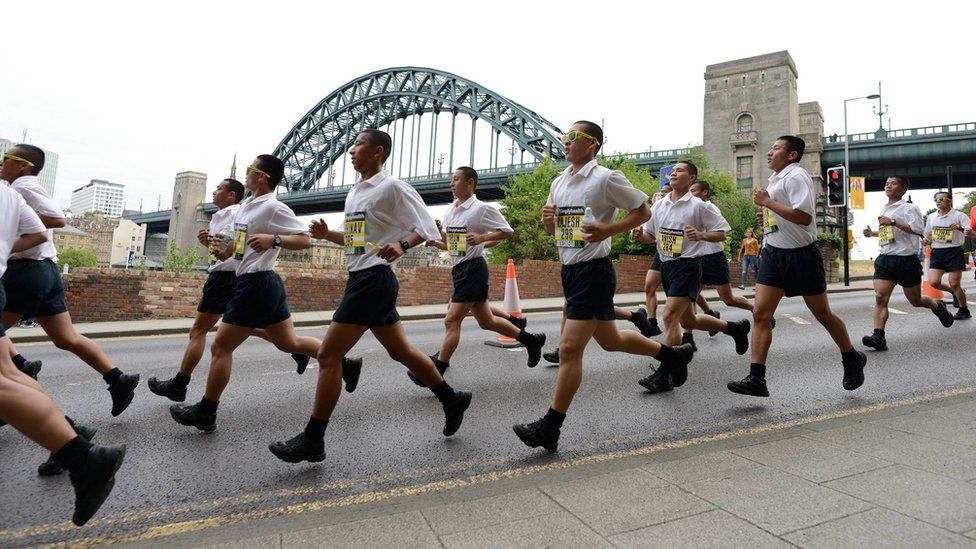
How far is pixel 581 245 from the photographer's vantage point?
11.0 ft

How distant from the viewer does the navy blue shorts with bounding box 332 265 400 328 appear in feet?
10.1

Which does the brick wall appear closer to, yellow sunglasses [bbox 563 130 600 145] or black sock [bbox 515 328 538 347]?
black sock [bbox 515 328 538 347]

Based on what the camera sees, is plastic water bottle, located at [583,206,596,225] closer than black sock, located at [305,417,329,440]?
No

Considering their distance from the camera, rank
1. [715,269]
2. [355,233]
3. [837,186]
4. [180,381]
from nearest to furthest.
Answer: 1. [355,233]
2. [180,381]
3. [715,269]
4. [837,186]

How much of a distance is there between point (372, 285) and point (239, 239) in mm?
1343

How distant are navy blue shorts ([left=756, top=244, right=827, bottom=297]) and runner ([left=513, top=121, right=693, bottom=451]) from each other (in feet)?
5.47

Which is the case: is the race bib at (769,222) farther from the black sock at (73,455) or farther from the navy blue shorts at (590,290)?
the black sock at (73,455)

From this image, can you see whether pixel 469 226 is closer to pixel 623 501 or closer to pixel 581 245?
pixel 581 245

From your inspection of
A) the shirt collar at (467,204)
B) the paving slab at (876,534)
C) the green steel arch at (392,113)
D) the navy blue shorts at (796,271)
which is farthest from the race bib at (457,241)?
the green steel arch at (392,113)

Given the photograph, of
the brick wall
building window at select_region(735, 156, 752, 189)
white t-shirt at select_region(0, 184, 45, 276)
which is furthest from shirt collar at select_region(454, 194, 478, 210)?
building window at select_region(735, 156, 752, 189)

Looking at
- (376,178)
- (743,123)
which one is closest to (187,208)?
(743,123)

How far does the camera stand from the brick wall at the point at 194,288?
10.9m

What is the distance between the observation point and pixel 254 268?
3.79 m

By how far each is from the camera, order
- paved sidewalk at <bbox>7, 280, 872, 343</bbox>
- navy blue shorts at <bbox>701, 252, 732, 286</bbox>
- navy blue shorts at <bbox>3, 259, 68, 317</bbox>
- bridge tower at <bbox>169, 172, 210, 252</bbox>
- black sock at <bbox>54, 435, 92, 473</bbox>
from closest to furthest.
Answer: black sock at <bbox>54, 435, 92, 473</bbox>
navy blue shorts at <bbox>3, 259, 68, 317</bbox>
navy blue shorts at <bbox>701, 252, 732, 286</bbox>
paved sidewalk at <bbox>7, 280, 872, 343</bbox>
bridge tower at <bbox>169, 172, 210, 252</bbox>
